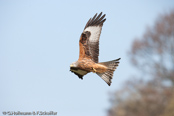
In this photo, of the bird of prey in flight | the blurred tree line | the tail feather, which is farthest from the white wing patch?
the blurred tree line

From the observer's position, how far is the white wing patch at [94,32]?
9422 mm

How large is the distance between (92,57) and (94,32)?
0.67 meters

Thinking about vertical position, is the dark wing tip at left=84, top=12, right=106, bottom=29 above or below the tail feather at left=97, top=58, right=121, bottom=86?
above

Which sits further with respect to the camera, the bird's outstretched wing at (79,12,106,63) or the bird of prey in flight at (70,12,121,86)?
the bird's outstretched wing at (79,12,106,63)

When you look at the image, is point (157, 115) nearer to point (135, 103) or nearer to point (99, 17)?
point (135, 103)

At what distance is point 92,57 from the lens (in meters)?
9.30

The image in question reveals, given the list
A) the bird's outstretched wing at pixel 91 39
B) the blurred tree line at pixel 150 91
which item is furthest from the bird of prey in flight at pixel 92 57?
the blurred tree line at pixel 150 91

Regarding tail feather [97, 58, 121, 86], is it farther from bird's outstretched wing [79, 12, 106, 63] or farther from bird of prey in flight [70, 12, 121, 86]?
bird's outstretched wing [79, 12, 106, 63]

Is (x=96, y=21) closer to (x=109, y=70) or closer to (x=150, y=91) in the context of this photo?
(x=109, y=70)

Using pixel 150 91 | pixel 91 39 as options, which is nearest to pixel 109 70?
pixel 91 39

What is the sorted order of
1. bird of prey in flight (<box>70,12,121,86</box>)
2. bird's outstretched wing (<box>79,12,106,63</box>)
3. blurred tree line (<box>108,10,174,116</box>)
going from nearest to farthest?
bird of prey in flight (<box>70,12,121,86</box>), bird's outstretched wing (<box>79,12,106,63</box>), blurred tree line (<box>108,10,174,116</box>)

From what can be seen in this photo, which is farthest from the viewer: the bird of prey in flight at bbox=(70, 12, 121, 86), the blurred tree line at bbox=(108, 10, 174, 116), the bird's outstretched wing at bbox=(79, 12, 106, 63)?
the blurred tree line at bbox=(108, 10, 174, 116)

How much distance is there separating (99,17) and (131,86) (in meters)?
17.5

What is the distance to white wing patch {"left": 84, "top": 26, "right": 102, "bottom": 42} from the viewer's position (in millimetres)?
9422
